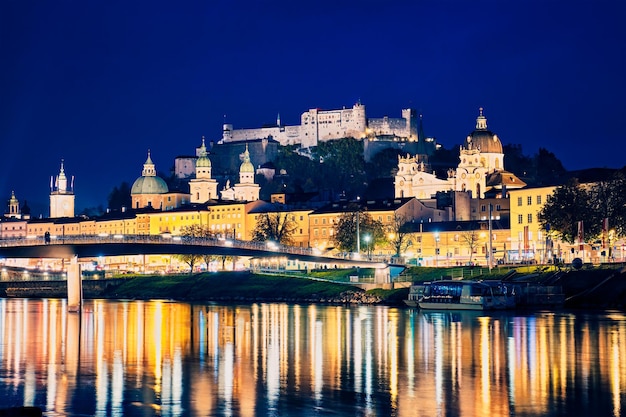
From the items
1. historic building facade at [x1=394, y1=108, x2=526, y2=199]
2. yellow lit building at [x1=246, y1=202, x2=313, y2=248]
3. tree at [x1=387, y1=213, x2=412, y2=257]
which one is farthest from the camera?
historic building facade at [x1=394, y1=108, x2=526, y2=199]

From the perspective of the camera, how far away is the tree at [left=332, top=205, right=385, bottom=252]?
420 ft

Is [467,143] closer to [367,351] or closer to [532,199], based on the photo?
[532,199]

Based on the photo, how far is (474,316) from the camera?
227 ft

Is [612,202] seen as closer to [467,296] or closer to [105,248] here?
[467,296]

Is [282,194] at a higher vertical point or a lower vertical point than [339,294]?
higher

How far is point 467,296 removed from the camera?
251 feet

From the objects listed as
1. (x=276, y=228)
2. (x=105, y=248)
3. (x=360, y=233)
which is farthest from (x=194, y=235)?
(x=105, y=248)

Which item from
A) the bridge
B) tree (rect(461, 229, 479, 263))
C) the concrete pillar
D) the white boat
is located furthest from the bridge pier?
tree (rect(461, 229, 479, 263))

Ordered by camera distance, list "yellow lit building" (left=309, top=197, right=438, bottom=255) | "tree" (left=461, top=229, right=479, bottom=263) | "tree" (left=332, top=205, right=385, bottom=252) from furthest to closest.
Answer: "yellow lit building" (left=309, top=197, right=438, bottom=255) → "tree" (left=332, top=205, right=385, bottom=252) → "tree" (left=461, top=229, right=479, bottom=263)

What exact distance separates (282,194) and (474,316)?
371 feet

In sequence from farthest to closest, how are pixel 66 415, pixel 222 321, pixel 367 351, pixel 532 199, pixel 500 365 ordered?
pixel 532 199 → pixel 222 321 → pixel 367 351 → pixel 500 365 → pixel 66 415

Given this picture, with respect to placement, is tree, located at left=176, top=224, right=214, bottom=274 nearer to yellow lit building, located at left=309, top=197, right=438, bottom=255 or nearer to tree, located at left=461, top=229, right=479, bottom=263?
yellow lit building, located at left=309, top=197, right=438, bottom=255

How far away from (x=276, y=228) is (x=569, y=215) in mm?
59243

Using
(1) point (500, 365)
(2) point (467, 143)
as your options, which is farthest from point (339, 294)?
(2) point (467, 143)
